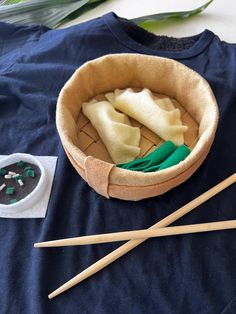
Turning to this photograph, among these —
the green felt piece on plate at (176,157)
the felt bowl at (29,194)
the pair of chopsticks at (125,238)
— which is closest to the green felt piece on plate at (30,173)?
the felt bowl at (29,194)

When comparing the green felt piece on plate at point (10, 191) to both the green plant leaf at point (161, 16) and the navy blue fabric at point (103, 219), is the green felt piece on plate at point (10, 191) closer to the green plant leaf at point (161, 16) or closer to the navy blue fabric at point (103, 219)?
the navy blue fabric at point (103, 219)

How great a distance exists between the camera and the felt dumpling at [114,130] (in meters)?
0.56

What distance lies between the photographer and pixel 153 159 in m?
0.54

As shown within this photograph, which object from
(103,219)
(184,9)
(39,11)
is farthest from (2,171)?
(184,9)

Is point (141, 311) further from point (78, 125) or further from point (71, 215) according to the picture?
point (78, 125)

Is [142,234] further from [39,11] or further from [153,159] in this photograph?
[39,11]

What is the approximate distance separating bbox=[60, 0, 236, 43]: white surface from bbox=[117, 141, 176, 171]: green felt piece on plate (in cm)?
35

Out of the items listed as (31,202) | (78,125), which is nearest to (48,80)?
(78,125)

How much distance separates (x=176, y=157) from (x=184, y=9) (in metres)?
0.49

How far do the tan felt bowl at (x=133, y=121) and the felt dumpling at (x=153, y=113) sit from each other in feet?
0.09

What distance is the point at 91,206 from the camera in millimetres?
550

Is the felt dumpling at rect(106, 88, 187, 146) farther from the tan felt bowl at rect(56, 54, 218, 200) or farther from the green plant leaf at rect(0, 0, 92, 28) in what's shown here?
the green plant leaf at rect(0, 0, 92, 28)

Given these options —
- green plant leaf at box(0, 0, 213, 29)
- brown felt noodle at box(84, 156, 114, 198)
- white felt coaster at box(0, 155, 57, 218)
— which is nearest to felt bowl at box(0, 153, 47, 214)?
white felt coaster at box(0, 155, 57, 218)

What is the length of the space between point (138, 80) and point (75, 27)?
21 cm
